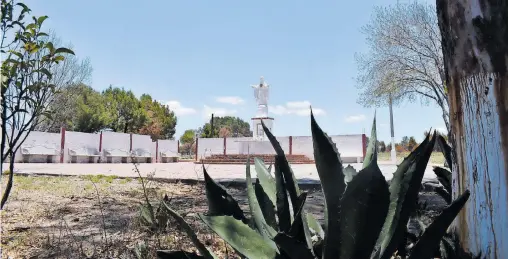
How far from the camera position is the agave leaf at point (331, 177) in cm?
→ 85

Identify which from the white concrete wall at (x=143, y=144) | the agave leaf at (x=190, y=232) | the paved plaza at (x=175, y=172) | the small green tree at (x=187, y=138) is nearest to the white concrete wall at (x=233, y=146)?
the white concrete wall at (x=143, y=144)

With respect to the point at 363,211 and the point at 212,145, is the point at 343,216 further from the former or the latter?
the point at 212,145

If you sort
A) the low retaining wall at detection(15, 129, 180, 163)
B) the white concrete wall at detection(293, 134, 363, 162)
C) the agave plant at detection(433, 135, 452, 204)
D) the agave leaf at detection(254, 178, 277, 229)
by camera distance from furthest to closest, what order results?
the white concrete wall at detection(293, 134, 363, 162) < the low retaining wall at detection(15, 129, 180, 163) < the agave plant at detection(433, 135, 452, 204) < the agave leaf at detection(254, 178, 277, 229)

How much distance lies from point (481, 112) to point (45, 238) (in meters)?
2.48

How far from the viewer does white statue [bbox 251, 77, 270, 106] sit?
1141 inches

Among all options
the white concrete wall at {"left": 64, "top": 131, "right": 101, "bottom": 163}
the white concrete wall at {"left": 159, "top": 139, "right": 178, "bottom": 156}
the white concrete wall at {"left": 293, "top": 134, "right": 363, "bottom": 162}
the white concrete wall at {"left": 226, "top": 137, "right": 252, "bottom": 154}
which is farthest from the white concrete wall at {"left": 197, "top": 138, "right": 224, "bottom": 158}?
the white concrete wall at {"left": 64, "top": 131, "right": 101, "bottom": 163}

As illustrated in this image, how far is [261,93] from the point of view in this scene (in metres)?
29.1

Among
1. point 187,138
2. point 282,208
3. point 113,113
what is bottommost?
point 282,208

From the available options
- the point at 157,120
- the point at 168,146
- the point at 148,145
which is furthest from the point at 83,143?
the point at 157,120

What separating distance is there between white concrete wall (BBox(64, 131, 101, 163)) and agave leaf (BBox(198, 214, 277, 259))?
23950mm

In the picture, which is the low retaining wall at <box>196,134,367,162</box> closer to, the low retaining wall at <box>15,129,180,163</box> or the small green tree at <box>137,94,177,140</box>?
the low retaining wall at <box>15,129,180,163</box>

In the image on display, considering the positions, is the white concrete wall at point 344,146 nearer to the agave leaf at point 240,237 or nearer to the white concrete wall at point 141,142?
the white concrete wall at point 141,142

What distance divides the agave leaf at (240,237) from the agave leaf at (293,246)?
11 cm

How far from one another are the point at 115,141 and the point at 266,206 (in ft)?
89.3
